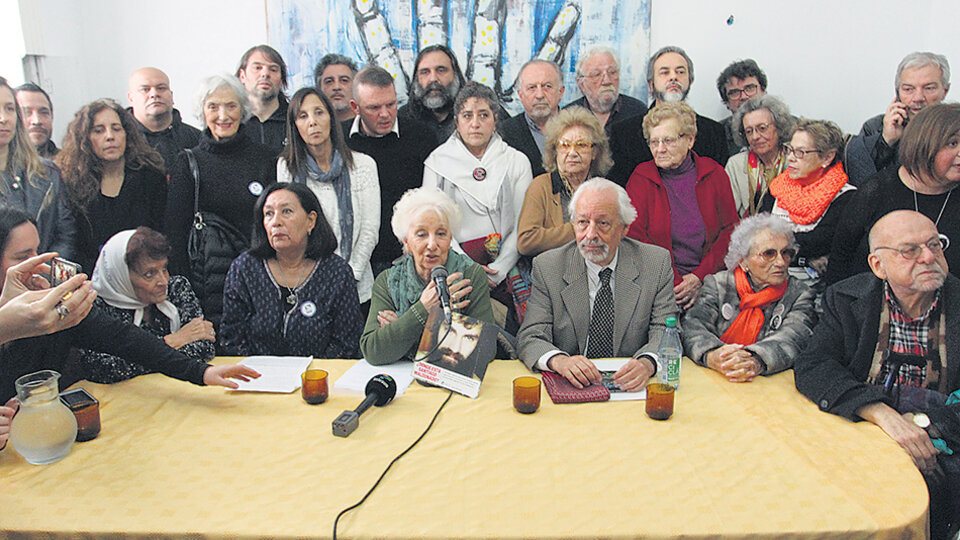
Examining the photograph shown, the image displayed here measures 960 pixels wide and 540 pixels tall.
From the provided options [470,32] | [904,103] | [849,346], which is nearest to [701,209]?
[849,346]

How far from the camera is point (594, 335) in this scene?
251 centimetres

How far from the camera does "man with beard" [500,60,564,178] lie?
3.64 m

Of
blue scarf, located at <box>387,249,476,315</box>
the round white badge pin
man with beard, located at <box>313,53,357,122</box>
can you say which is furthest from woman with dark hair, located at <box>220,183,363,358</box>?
man with beard, located at <box>313,53,357,122</box>

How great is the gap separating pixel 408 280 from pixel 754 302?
1.40m

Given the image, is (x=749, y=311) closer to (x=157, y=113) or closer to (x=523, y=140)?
(x=523, y=140)

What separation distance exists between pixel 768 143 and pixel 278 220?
106 inches

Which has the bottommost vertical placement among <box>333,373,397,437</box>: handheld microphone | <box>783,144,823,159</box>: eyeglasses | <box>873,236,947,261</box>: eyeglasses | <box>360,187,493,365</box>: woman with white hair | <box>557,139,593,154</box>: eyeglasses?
<box>333,373,397,437</box>: handheld microphone

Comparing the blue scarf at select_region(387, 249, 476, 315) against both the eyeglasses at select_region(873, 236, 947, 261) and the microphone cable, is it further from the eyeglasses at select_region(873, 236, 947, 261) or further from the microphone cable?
the eyeglasses at select_region(873, 236, 947, 261)

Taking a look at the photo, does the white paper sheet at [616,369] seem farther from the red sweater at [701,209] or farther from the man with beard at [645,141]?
the man with beard at [645,141]

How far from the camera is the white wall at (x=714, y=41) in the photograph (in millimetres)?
4520

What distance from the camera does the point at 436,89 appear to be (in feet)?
12.8

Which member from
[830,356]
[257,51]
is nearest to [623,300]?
[830,356]

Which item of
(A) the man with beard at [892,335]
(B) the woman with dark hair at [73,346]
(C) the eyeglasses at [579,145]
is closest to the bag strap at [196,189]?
(B) the woman with dark hair at [73,346]

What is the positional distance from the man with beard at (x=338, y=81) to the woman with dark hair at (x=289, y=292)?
1366 millimetres
